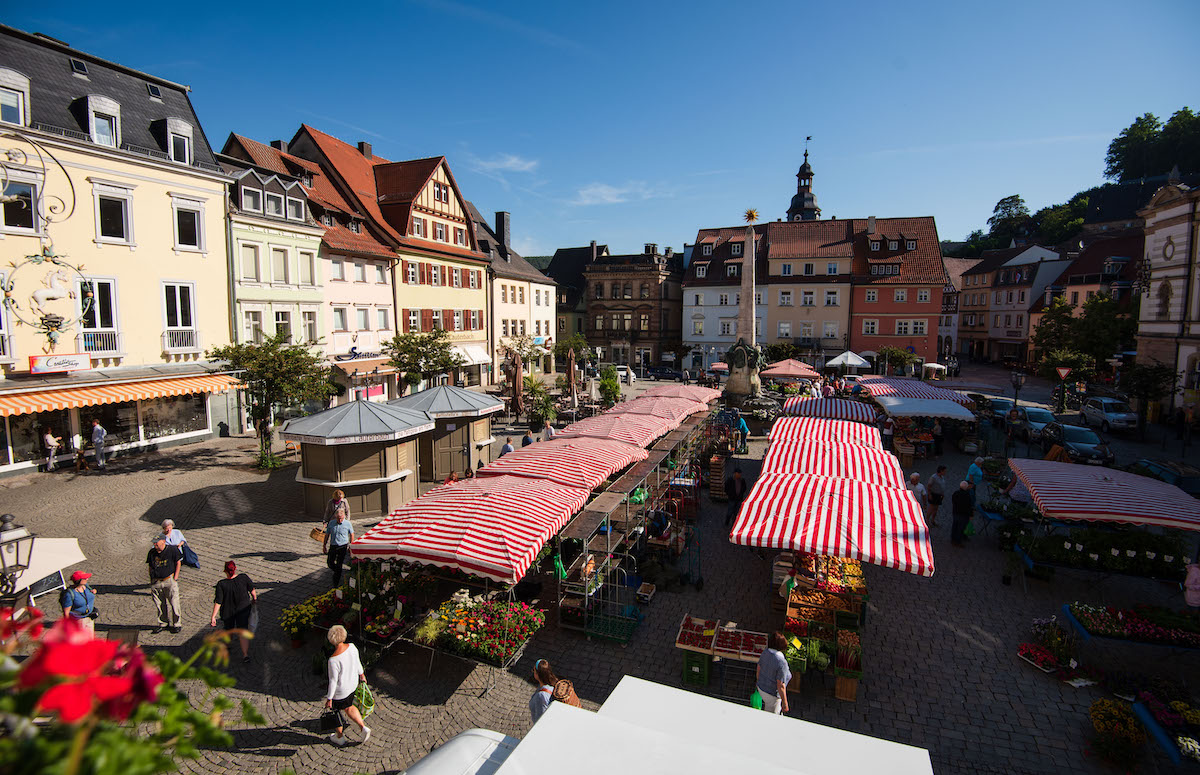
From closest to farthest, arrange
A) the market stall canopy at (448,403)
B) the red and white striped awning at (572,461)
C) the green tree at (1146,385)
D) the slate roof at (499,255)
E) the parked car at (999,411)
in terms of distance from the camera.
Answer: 1. the red and white striped awning at (572,461)
2. the market stall canopy at (448,403)
3. the green tree at (1146,385)
4. the parked car at (999,411)
5. the slate roof at (499,255)

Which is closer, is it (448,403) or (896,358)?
(448,403)

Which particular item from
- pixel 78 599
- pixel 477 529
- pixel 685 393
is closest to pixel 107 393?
pixel 78 599

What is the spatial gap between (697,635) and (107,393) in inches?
778

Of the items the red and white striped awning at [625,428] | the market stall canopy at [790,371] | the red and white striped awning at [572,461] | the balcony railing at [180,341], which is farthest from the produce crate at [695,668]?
the market stall canopy at [790,371]

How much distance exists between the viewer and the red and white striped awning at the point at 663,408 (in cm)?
1875

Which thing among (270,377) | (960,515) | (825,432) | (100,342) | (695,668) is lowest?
(695,668)

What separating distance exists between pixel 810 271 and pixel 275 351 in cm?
4390

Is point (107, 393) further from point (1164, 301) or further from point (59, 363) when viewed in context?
point (1164, 301)

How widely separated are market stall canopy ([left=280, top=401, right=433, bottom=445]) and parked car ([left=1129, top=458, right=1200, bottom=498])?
18306mm

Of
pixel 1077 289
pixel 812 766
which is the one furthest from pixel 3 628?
pixel 1077 289

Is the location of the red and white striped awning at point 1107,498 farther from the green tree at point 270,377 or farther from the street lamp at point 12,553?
the green tree at point 270,377

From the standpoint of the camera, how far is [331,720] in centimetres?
760

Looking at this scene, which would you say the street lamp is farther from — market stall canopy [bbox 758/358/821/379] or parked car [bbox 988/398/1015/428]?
parked car [bbox 988/398/1015/428]

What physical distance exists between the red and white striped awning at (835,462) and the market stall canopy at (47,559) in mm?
12330
